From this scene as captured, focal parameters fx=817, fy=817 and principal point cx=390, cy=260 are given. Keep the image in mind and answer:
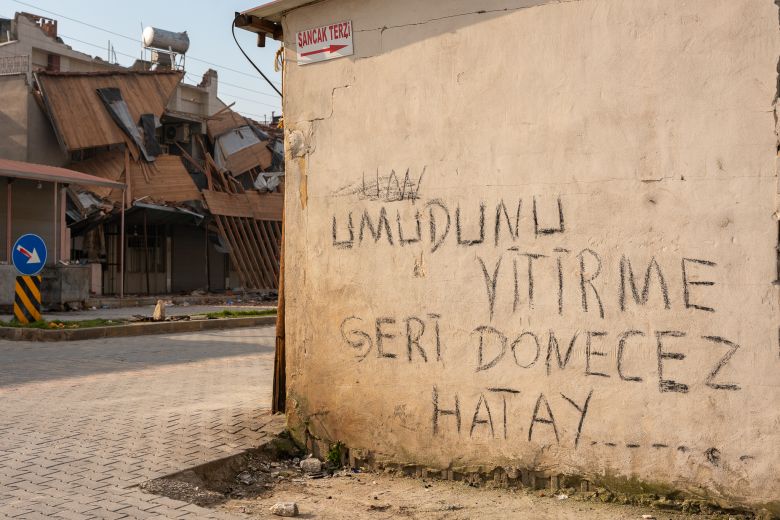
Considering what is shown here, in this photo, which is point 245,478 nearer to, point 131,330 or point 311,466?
point 311,466

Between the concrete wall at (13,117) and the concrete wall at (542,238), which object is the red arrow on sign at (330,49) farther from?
the concrete wall at (13,117)

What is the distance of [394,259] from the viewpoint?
5.48m

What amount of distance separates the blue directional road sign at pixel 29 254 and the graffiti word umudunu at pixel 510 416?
10.7 metres

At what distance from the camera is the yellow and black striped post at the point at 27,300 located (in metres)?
14.6

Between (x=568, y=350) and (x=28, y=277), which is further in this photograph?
(x=28, y=277)

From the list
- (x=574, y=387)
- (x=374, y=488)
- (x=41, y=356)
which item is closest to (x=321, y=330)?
(x=374, y=488)

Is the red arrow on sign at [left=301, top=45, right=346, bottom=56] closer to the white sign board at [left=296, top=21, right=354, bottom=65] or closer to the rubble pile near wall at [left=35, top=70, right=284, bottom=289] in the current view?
the white sign board at [left=296, top=21, right=354, bottom=65]

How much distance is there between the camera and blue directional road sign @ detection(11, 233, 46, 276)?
1385 centimetres

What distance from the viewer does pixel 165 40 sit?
140 ft

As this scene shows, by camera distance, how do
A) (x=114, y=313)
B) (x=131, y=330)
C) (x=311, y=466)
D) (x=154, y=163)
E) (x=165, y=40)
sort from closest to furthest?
(x=311, y=466), (x=131, y=330), (x=114, y=313), (x=154, y=163), (x=165, y=40)

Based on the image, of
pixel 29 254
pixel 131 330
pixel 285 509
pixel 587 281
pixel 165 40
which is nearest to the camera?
pixel 285 509

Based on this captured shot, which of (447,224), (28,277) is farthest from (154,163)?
(447,224)

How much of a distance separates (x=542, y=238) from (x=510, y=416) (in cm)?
111

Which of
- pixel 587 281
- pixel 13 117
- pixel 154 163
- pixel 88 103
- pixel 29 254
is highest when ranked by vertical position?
pixel 88 103
